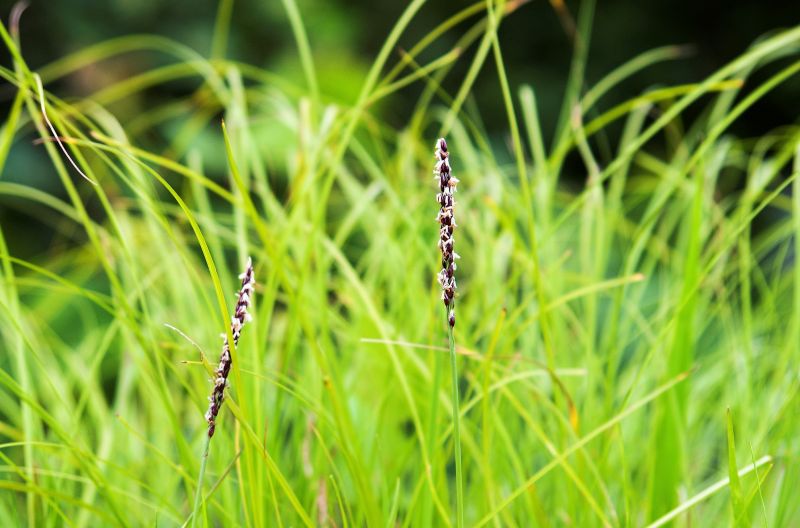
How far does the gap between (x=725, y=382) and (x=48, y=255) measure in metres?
1.71

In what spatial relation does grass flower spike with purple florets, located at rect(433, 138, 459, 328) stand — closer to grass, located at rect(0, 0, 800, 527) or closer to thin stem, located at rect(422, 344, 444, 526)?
grass, located at rect(0, 0, 800, 527)

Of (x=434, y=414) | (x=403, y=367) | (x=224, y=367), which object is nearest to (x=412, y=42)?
(x=403, y=367)

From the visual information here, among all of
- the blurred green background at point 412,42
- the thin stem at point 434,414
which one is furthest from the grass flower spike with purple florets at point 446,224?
the blurred green background at point 412,42

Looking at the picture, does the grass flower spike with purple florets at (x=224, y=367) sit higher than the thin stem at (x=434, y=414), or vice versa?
the grass flower spike with purple florets at (x=224, y=367)

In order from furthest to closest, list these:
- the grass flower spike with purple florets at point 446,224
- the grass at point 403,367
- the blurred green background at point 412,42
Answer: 1. the blurred green background at point 412,42
2. the grass at point 403,367
3. the grass flower spike with purple florets at point 446,224

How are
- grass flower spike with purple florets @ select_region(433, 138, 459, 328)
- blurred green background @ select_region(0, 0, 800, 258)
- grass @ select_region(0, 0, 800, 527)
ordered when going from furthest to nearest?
blurred green background @ select_region(0, 0, 800, 258) → grass @ select_region(0, 0, 800, 527) → grass flower spike with purple florets @ select_region(433, 138, 459, 328)

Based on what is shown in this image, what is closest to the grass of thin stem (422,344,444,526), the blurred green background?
thin stem (422,344,444,526)

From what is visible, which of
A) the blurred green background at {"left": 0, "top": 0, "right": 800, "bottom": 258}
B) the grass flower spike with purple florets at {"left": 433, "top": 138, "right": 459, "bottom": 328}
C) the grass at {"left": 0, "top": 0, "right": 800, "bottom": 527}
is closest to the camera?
the grass flower spike with purple florets at {"left": 433, "top": 138, "right": 459, "bottom": 328}

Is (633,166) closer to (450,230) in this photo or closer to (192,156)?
(192,156)

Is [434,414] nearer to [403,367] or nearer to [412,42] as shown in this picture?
[403,367]

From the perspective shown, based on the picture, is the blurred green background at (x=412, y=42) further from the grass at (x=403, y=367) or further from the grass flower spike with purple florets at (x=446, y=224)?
the grass flower spike with purple florets at (x=446, y=224)

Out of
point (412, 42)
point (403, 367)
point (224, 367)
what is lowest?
point (403, 367)

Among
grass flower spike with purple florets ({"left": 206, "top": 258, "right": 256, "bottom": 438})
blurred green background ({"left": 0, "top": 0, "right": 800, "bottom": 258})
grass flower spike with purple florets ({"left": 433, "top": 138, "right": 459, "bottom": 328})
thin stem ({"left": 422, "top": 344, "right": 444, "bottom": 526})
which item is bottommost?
thin stem ({"left": 422, "top": 344, "right": 444, "bottom": 526})

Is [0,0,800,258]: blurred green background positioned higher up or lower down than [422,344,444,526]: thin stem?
higher up
